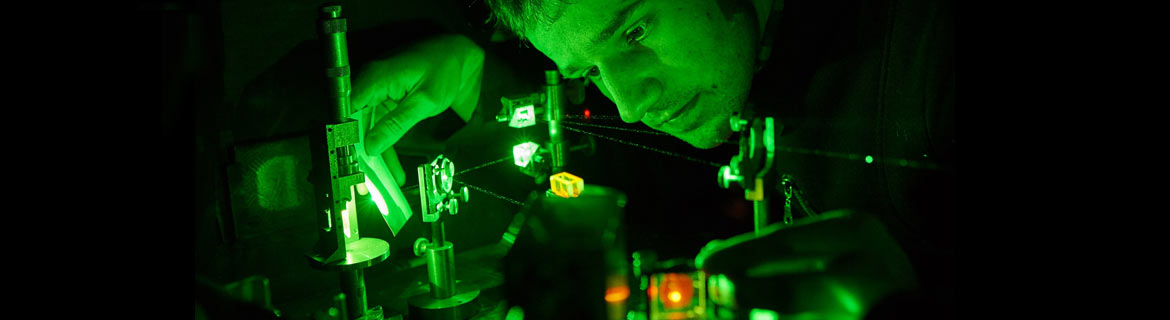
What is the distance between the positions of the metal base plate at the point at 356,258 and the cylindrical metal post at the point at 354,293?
0.06m

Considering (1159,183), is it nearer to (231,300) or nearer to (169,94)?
(169,94)

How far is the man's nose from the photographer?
1.67 metres

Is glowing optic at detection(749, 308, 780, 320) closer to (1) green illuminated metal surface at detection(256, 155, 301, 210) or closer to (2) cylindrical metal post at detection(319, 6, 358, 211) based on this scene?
(2) cylindrical metal post at detection(319, 6, 358, 211)

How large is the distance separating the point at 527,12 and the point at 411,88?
0.61m

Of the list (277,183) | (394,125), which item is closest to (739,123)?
(394,125)

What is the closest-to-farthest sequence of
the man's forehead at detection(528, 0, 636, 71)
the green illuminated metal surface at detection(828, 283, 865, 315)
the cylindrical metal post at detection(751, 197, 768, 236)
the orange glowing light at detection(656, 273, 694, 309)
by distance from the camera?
the green illuminated metal surface at detection(828, 283, 865, 315)
the cylindrical metal post at detection(751, 197, 768, 236)
the orange glowing light at detection(656, 273, 694, 309)
the man's forehead at detection(528, 0, 636, 71)

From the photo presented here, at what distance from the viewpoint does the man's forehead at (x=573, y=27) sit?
158 cm

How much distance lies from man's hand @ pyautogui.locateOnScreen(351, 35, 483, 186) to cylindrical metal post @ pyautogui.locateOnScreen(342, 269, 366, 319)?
0.37 metres

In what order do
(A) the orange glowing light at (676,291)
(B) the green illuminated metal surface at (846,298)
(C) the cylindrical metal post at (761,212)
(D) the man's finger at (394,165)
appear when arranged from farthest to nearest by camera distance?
(D) the man's finger at (394,165) → (A) the orange glowing light at (676,291) → (C) the cylindrical metal post at (761,212) → (B) the green illuminated metal surface at (846,298)

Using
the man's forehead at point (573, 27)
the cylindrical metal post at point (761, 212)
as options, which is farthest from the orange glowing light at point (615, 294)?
the man's forehead at point (573, 27)

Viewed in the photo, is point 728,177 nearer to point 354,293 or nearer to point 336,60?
point 336,60

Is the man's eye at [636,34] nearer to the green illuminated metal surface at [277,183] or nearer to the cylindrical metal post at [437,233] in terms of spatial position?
the cylindrical metal post at [437,233]

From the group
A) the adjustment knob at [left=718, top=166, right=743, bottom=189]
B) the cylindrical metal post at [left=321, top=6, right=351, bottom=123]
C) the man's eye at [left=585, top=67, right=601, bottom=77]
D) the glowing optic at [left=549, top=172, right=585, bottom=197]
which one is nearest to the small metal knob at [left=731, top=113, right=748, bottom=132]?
the adjustment knob at [left=718, top=166, right=743, bottom=189]

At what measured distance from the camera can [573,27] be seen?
1.62m
